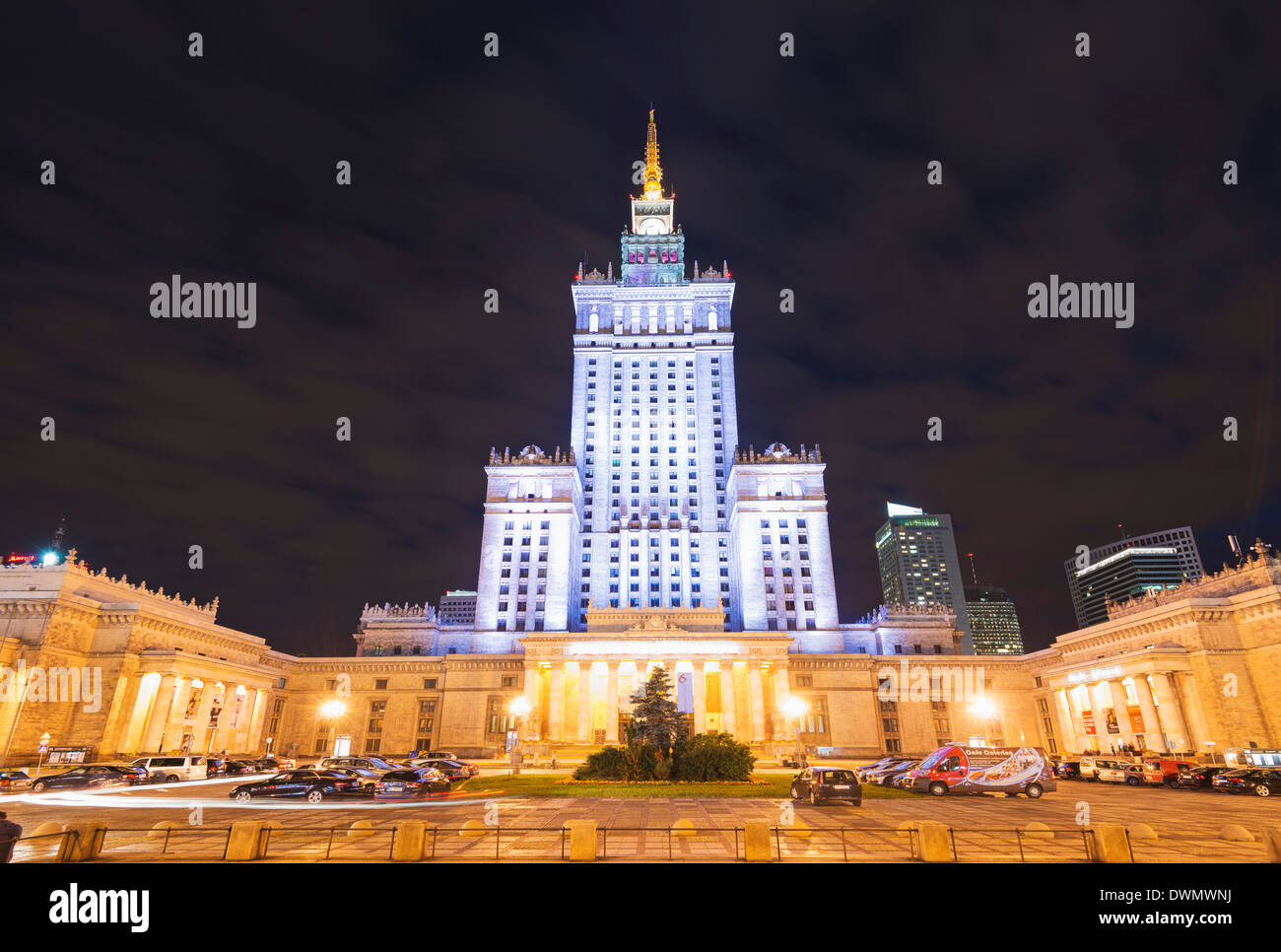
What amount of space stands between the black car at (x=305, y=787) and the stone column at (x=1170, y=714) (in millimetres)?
61976

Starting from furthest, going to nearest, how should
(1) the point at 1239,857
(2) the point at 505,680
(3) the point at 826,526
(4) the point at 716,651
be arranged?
(3) the point at 826,526
(2) the point at 505,680
(4) the point at 716,651
(1) the point at 1239,857

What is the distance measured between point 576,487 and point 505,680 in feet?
103

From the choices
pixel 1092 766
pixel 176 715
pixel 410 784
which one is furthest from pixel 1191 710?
pixel 176 715

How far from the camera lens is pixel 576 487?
9981cm

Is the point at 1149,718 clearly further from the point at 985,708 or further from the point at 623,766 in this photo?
the point at 623,766

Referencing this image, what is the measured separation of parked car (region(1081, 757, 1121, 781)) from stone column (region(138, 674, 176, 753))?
7048 centimetres

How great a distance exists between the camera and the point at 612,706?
236ft

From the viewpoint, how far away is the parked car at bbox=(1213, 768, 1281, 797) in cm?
3316

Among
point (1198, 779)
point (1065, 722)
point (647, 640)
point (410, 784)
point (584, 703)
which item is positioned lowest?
point (1198, 779)

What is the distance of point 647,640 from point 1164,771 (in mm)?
46856

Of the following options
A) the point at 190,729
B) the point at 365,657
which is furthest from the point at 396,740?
the point at 190,729

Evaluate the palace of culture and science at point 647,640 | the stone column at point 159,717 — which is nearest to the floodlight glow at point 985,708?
the palace of culture and science at point 647,640
